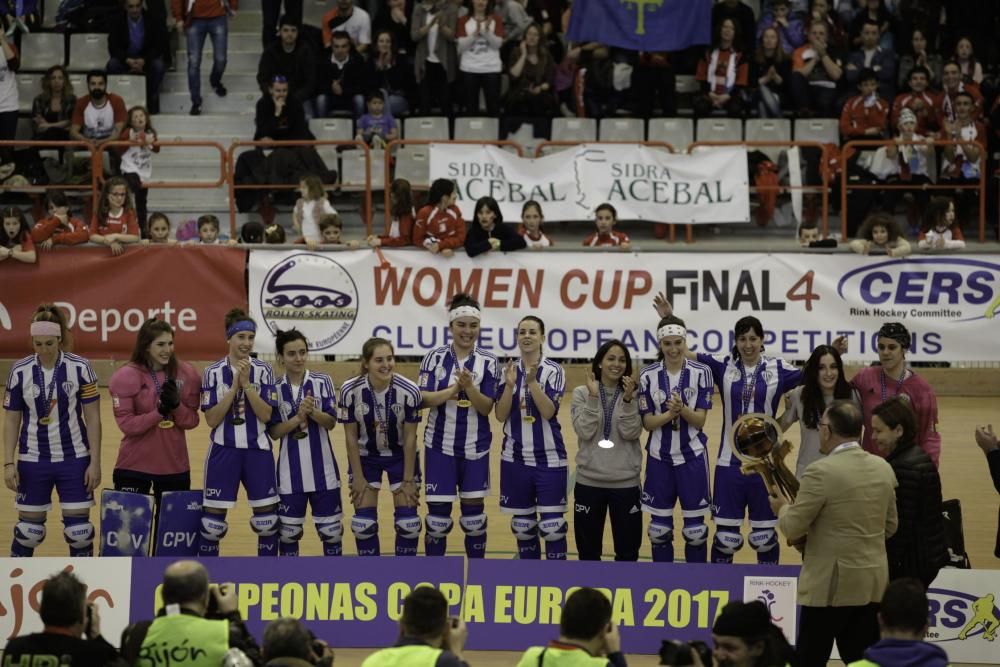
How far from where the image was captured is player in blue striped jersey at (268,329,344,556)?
33.3ft

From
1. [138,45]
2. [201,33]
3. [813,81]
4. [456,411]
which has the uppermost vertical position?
[201,33]

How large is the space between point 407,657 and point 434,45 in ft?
46.7

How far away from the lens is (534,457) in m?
10.3

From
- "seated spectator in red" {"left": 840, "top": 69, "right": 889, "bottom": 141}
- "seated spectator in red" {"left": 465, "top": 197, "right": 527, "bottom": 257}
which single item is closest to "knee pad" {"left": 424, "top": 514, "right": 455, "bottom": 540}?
"seated spectator in red" {"left": 465, "top": 197, "right": 527, "bottom": 257}

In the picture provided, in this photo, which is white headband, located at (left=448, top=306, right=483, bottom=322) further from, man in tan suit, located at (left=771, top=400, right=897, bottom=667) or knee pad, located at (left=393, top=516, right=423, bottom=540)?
man in tan suit, located at (left=771, top=400, right=897, bottom=667)

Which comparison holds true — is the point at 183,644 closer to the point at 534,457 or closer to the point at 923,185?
the point at 534,457

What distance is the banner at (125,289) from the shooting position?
51.2 ft

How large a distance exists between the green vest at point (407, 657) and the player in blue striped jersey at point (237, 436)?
4076 mm

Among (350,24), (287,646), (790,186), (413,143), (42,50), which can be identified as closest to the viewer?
(287,646)

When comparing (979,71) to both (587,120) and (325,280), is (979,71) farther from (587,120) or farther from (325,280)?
(325,280)

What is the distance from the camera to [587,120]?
63.0 feet

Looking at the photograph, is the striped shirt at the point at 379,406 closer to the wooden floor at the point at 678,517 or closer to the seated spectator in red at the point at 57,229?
the wooden floor at the point at 678,517

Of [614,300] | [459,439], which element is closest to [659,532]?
[459,439]

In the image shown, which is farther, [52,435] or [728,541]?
[52,435]
